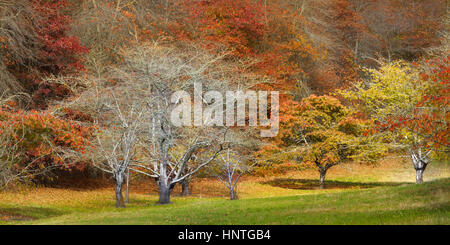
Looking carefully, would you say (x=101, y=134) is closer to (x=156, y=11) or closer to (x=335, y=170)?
(x=156, y=11)

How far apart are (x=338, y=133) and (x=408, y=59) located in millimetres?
16691

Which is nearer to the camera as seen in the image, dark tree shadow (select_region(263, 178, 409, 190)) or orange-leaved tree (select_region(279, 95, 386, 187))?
orange-leaved tree (select_region(279, 95, 386, 187))

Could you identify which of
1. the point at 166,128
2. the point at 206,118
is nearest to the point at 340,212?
the point at 206,118

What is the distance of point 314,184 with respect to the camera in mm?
26578

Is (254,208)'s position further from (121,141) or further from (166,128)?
(166,128)

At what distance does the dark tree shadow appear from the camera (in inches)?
994

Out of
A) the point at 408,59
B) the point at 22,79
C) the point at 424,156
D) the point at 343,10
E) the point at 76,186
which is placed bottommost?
the point at 76,186

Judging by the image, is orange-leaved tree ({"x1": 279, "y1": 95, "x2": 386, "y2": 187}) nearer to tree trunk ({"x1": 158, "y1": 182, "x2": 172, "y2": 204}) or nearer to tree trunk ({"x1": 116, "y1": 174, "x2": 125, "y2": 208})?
tree trunk ({"x1": 158, "y1": 182, "x2": 172, "y2": 204})

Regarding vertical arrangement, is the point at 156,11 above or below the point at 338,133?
above

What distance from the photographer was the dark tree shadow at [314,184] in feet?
82.8

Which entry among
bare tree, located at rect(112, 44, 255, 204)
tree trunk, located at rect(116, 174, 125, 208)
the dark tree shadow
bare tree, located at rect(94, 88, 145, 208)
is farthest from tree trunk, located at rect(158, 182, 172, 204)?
the dark tree shadow

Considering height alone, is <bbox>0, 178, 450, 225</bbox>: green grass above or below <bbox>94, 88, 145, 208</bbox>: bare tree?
below

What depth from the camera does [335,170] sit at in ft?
101
